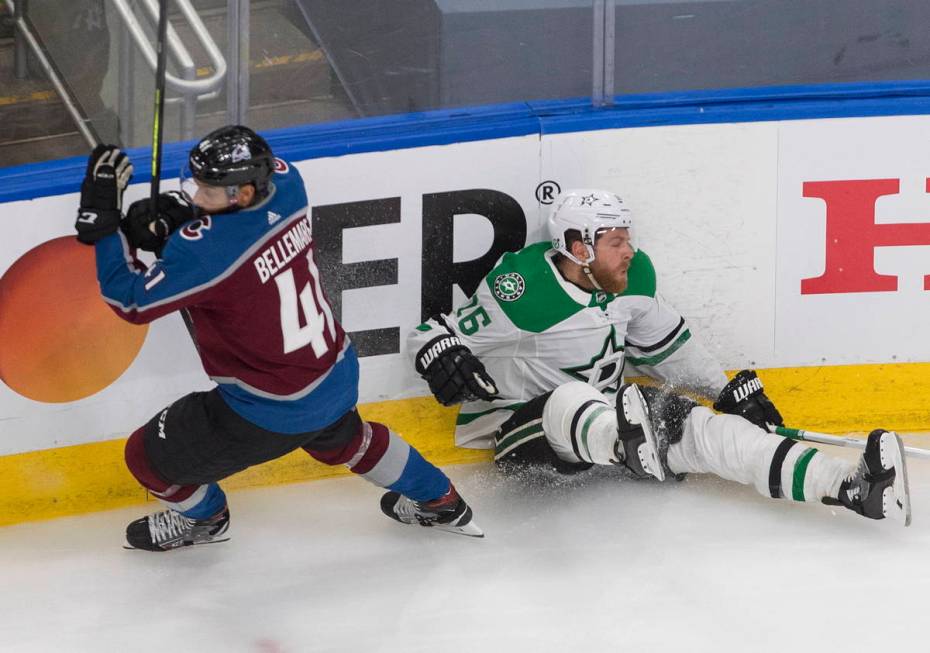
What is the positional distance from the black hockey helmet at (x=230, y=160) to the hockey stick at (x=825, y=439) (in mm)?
1514

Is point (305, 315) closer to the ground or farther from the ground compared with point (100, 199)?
closer to the ground

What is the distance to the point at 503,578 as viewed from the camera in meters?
3.18

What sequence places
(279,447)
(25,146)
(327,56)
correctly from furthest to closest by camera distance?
(327,56) < (25,146) < (279,447)

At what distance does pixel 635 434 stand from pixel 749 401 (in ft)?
1.67

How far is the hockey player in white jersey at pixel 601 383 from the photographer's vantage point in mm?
3264

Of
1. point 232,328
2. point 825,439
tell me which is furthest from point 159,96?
Answer: point 825,439

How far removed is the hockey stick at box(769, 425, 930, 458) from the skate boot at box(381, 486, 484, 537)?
0.82 m

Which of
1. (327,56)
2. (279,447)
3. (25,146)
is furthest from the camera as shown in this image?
(327,56)

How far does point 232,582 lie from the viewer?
3.20 m

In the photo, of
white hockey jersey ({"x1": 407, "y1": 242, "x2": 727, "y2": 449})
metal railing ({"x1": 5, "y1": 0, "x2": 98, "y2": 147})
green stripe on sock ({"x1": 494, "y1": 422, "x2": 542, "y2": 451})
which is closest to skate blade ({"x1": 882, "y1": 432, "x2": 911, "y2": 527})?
white hockey jersey ({"x1": 407, "y1": 242, "x2": 727, "y2": 449})

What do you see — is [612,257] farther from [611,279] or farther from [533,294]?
[533,294]

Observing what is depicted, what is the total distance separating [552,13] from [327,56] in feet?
2.01

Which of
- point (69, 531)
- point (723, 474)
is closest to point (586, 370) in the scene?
point (723, 474)

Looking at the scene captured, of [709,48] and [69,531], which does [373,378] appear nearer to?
[69,531]
